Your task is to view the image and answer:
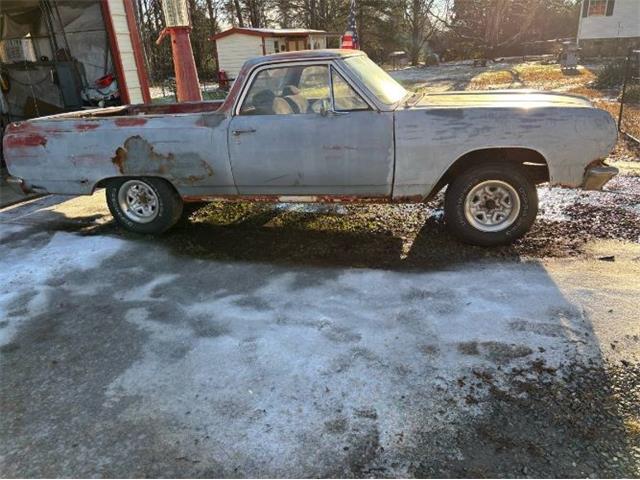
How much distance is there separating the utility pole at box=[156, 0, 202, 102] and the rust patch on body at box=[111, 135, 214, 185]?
385 cm

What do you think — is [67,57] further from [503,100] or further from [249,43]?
[249,43]

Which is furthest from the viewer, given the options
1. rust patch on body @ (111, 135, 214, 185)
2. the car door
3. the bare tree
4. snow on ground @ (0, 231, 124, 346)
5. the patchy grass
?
the bare tree

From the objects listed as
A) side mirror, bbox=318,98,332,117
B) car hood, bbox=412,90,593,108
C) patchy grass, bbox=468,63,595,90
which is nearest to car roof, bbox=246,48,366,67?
side mirror, bbox=318,98,332,117

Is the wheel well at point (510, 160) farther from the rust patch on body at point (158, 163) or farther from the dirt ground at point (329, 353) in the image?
the rust patch on body at point (158, 163)

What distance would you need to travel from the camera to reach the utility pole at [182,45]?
8164mm

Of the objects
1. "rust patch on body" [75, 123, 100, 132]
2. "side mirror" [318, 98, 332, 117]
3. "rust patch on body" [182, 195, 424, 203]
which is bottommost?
"rust patch on body" [182, 195, 424, 203]

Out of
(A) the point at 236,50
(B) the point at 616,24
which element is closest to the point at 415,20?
(B) the point at 616,24

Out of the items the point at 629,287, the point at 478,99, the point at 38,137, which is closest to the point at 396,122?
the point at 478,99

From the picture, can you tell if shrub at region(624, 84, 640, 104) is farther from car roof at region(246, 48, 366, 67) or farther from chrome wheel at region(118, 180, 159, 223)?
chrome wheel at region(118, 180, 159, 223)

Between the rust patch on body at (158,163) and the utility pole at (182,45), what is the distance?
3851 millimetres

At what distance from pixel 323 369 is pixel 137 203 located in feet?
11.5

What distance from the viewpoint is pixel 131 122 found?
5.14 m

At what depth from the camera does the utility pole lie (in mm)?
8164

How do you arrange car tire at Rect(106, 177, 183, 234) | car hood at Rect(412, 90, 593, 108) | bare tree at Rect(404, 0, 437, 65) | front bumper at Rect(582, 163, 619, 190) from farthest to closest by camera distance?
1. bare tree at Rect(404, 0, 437, 65)
2. car tire at Rect(106, 177, 183, 234)
3. car hood at Rect(412, 90, 593, 108)
4. front bumper at Rect(582, 163, 619, 190)
